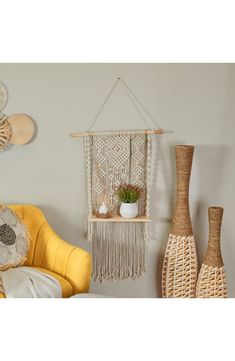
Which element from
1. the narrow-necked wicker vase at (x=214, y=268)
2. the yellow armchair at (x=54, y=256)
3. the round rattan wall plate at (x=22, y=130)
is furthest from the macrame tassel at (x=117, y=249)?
the round rattan wall plate at (x=22, y=130)

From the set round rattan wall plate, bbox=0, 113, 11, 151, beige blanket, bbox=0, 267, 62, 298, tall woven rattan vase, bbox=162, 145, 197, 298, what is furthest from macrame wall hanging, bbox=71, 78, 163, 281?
beige blanket, bbox=0, 267, 62, 298

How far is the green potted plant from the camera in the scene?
3135mm

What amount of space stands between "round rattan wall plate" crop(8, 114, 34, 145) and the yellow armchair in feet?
1.42

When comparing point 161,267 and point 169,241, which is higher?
point 169,241

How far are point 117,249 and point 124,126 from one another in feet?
2.78

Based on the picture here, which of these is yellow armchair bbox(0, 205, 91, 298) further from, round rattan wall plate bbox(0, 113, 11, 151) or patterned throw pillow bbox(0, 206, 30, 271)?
round rattan wall plate bbox(0, 113, 11, 151)

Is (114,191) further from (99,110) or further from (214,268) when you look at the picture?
(214,268)

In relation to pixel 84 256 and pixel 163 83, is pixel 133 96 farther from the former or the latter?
pixel 84 256

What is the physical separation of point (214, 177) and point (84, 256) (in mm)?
1095

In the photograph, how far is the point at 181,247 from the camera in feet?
10.0

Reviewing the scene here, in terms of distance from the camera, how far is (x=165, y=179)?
10.6 ft

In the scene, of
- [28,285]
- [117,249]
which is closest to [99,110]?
[117,249]

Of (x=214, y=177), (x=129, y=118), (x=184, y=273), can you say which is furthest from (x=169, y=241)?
(x=129, y=118)

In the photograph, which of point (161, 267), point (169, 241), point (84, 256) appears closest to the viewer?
point (84, 256)
